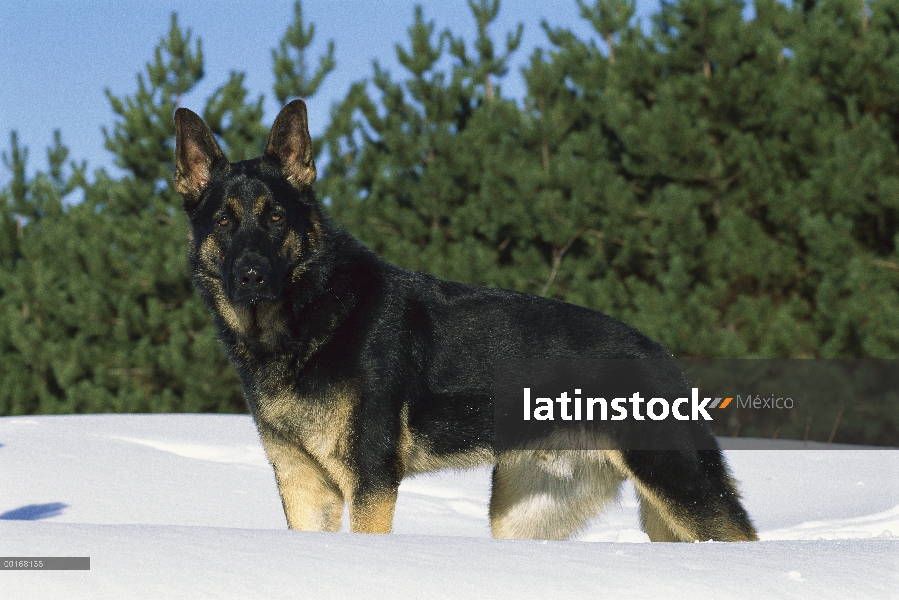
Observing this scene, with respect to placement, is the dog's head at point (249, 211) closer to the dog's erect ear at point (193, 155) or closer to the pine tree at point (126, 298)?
the dog's erect ear at point (193, 155)

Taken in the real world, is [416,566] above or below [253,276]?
below

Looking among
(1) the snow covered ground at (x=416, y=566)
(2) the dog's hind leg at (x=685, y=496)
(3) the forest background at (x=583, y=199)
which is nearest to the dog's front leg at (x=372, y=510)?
(1) the snow covered ground at (x=416, y=566)

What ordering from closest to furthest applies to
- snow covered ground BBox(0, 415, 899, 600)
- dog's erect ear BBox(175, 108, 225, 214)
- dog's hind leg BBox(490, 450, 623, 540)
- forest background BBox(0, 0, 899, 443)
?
snow covered ground BBox(0, 415, 899, 600)
dog's erect ear BBox(175, 108, 225, 214)
dog's hind leg BBox(490, 450, 623, 540)
forest background BBox(0, 0, 899, 443)

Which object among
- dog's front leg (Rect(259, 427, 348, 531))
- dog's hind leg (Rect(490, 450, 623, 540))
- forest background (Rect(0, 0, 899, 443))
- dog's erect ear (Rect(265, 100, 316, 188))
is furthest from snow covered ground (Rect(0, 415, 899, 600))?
forest background (Rect(0, 0, 899, 443))

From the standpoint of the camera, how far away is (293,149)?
394cm

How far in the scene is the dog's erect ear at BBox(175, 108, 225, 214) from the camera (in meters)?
3.90

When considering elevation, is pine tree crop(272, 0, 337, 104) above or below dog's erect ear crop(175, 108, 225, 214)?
above

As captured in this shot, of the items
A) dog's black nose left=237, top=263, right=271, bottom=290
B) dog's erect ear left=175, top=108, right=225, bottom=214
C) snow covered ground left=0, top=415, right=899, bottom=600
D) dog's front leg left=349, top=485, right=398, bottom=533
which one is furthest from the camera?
dog's erect ear left=175, top=108, right=225, bottom=214

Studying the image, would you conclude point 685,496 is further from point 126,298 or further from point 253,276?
point 126,298

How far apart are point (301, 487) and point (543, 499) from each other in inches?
46.6

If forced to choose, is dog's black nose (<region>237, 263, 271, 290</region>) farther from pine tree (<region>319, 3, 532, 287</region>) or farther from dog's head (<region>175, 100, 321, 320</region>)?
pine tree (<region>319, 3, 532, 287</region>)

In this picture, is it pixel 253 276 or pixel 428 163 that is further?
pixel 428 163

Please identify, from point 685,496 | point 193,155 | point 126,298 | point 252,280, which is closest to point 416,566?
point 252,280

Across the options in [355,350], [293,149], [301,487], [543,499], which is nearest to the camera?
[355,350]
